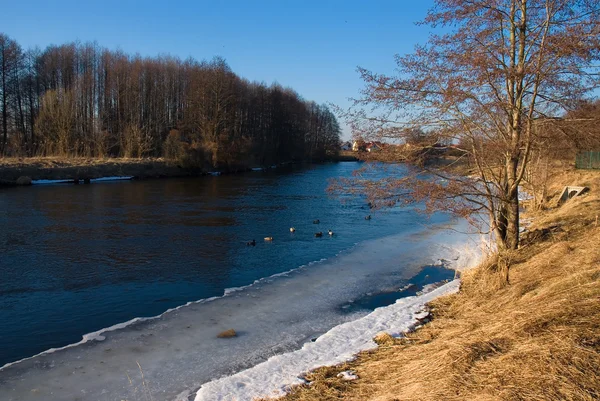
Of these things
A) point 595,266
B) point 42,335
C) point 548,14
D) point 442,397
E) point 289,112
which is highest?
point 289,112

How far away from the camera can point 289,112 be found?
84375 mm

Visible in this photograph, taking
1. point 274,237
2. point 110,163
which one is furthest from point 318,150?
point 274,237

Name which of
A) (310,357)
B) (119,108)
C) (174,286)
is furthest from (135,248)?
(119,108)

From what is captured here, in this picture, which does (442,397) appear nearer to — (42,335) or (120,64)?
(42,335)

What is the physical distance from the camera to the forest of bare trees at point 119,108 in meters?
48.7

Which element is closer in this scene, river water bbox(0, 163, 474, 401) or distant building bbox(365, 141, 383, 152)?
river water bbox(0, 163, 474, 401)

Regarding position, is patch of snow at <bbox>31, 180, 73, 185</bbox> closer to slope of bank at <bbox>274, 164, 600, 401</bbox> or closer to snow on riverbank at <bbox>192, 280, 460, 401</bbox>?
snow on riverbank at <bbox>192, 280, 460, 401</bbox>

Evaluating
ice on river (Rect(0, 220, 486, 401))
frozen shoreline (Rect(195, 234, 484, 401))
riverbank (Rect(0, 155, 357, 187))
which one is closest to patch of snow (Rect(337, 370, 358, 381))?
frozen shoreline (Rect(195, 234, 484, 401))

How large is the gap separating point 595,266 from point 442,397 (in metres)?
4.02

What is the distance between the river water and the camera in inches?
270

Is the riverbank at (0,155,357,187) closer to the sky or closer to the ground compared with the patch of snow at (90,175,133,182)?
closer to the sky

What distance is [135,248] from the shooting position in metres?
15.1

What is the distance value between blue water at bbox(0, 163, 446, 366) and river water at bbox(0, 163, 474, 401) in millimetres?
51

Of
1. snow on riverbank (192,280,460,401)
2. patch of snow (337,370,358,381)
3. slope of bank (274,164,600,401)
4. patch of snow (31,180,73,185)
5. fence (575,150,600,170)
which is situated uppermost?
fence (575,150,600,170)
